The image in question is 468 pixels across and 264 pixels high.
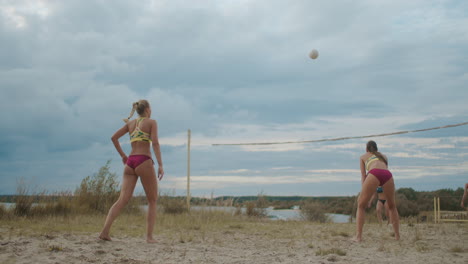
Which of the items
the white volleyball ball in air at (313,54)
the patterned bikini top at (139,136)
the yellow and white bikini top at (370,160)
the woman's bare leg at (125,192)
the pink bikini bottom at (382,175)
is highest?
the white volleyball ball in air at (313,54)

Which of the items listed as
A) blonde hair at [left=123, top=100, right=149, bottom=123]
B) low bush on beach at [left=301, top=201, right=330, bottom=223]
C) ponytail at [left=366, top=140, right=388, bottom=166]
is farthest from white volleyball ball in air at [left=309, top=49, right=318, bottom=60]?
blonde hair at [left=123, top=100, right=149, bottom=123]

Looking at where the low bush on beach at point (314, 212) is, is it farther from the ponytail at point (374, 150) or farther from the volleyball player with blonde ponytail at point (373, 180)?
the ponytail at point (374, 150)

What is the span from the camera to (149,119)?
529 cm

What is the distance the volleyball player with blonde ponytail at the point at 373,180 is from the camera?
5.86 m

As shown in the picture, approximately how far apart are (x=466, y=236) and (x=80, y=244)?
636 cm

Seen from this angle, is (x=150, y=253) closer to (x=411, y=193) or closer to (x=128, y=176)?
(x=128, y=176)

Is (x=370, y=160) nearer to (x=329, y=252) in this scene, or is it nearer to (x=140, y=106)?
(x=329, y=252)

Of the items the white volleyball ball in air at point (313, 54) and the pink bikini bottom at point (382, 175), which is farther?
the white volleyball ball in air at point (313, 54)

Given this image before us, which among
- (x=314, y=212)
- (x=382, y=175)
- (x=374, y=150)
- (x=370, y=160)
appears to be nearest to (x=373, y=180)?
(x=382, y=175)

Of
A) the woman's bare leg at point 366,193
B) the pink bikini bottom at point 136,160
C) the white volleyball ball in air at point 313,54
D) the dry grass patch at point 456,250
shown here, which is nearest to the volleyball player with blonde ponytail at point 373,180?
the woman's bare leg at point 366,193

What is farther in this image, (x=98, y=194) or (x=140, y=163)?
(x=98, y=194)

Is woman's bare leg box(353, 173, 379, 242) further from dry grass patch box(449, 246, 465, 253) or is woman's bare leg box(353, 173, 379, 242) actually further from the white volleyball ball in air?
the white volleyball ball in air

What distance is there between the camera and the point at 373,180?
5.86 metres

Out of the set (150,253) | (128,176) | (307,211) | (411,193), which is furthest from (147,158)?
(411,193)
